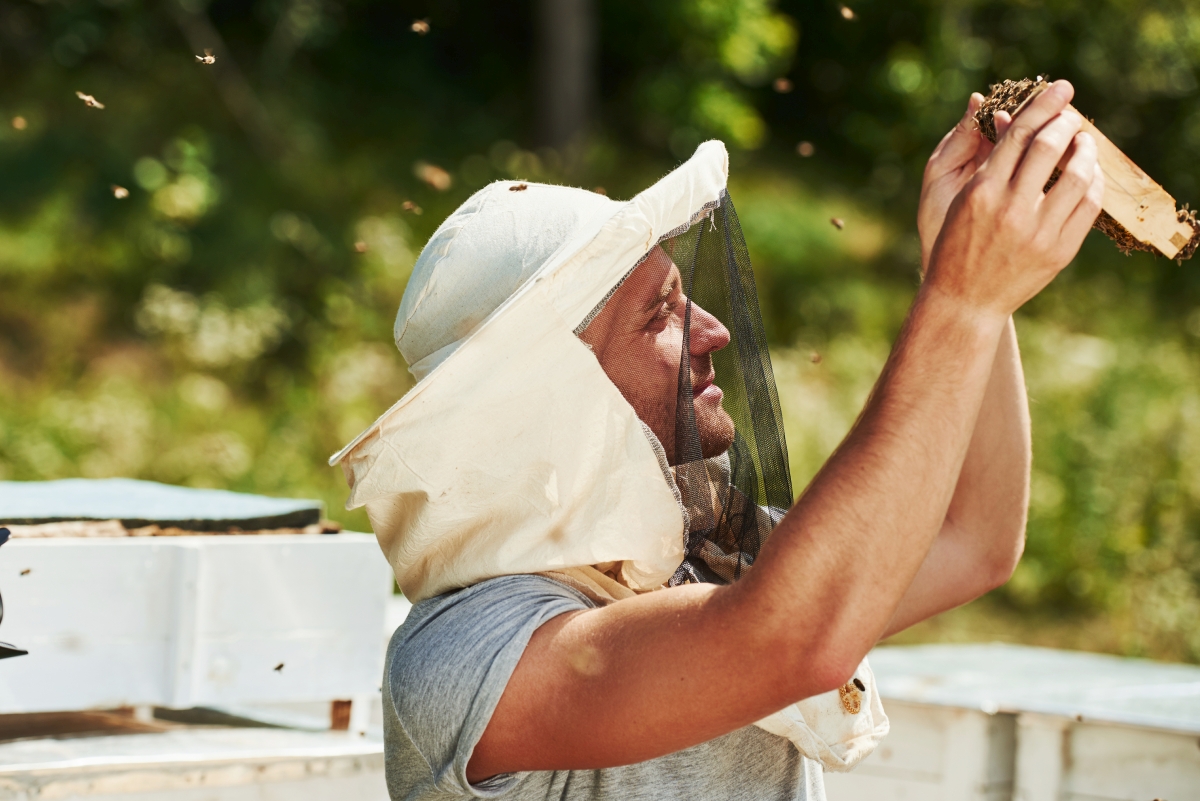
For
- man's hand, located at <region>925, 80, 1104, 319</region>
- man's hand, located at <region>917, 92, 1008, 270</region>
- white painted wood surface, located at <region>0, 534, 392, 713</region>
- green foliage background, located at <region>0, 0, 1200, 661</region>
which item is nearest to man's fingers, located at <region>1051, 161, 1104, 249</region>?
man's hand, located at <region>925, 80, 1104, 319</region>

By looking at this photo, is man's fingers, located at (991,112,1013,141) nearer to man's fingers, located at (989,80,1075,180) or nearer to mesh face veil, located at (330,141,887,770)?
man's fingers, located at (989,80,1075,180)

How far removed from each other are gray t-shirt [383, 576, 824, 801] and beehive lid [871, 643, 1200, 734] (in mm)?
1086

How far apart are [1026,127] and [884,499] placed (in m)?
0.41

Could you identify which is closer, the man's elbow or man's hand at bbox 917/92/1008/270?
man's hand at bbox 917/92/1008/270

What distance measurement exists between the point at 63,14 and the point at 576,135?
4700mm

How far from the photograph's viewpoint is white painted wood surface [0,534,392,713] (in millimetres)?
1898

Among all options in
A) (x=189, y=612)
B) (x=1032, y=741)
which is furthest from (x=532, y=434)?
(x=1032, y=741)

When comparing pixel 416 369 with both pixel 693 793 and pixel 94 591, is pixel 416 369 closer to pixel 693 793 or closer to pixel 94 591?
pixel 693 793

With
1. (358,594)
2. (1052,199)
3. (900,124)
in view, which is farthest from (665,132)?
(1052,199)

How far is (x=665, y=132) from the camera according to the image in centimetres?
1180

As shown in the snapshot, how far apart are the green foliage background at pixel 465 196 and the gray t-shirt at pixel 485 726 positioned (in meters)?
5.84

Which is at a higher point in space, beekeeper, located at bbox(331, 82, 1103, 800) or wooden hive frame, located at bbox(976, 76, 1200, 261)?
wooden hive frame, located at bbox(976, 76, 1200, 261)

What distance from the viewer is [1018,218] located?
115cm

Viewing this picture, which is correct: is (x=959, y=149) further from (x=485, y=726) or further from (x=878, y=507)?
(x=485, y=726)
